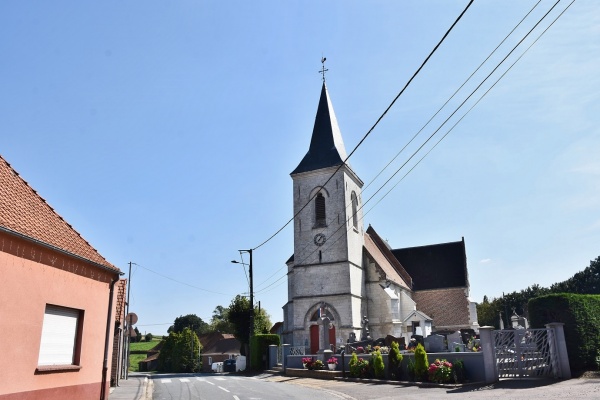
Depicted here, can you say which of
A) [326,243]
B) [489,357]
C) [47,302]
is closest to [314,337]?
[326,243]

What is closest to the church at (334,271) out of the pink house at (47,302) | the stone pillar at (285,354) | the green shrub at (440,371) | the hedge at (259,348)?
the stone pillar at (285,354)

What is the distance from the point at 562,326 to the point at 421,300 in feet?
95.7

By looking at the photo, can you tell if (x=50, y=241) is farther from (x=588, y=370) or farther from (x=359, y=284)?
(x=359, y=284)

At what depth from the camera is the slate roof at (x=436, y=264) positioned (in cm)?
4394

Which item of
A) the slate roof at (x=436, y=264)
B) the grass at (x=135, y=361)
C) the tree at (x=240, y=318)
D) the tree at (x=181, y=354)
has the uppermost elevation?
the slate roof at (x=436, y=264)

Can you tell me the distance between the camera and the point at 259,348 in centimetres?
2964

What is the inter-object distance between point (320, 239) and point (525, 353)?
19.8m

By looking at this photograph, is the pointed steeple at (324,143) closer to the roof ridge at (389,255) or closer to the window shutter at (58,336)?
the roof ridge at (389,255)

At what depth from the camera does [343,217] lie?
33.8m

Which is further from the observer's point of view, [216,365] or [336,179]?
[216,365]

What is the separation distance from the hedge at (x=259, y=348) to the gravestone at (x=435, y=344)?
12.4 meters

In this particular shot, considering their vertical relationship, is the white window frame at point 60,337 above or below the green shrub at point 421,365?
above

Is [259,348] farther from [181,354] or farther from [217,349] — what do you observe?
[217,349]

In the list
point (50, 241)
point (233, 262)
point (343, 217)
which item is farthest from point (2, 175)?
point (343, 217)
